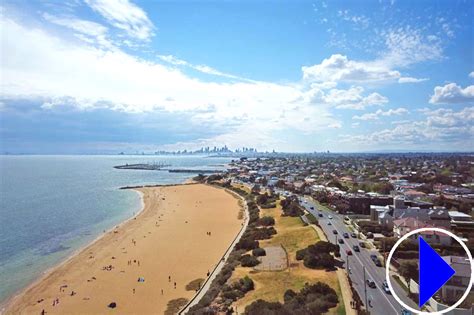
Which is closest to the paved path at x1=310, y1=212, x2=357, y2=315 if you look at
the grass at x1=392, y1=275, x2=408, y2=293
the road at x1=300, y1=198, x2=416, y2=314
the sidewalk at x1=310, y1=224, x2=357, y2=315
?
the sidewalk at x1=310, y1=224, x2=357, y2=315

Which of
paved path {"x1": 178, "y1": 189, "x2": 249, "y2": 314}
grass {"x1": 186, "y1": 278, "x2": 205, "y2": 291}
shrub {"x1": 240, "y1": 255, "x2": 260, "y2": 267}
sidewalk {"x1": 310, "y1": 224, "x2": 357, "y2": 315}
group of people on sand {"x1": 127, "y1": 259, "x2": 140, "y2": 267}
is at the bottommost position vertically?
group of people on sand {"x1": 127, "y1": 259, "x2": 140, "y2": 267}

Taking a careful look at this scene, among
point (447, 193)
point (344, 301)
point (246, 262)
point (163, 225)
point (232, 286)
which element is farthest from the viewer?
point (447, 193)

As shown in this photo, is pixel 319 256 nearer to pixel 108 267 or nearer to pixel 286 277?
pixel 286 277

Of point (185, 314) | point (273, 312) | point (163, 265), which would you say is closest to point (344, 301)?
point (273, 312)

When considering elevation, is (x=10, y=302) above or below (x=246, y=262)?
below

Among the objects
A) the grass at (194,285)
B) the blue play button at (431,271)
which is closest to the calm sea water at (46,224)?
the grass at (194,285)

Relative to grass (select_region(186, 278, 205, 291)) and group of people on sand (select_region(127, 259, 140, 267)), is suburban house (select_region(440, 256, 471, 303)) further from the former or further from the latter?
group of people on sand (select_region(127, 259, 140, 267))

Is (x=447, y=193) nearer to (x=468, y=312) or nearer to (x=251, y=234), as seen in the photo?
(x=251, y=234)
